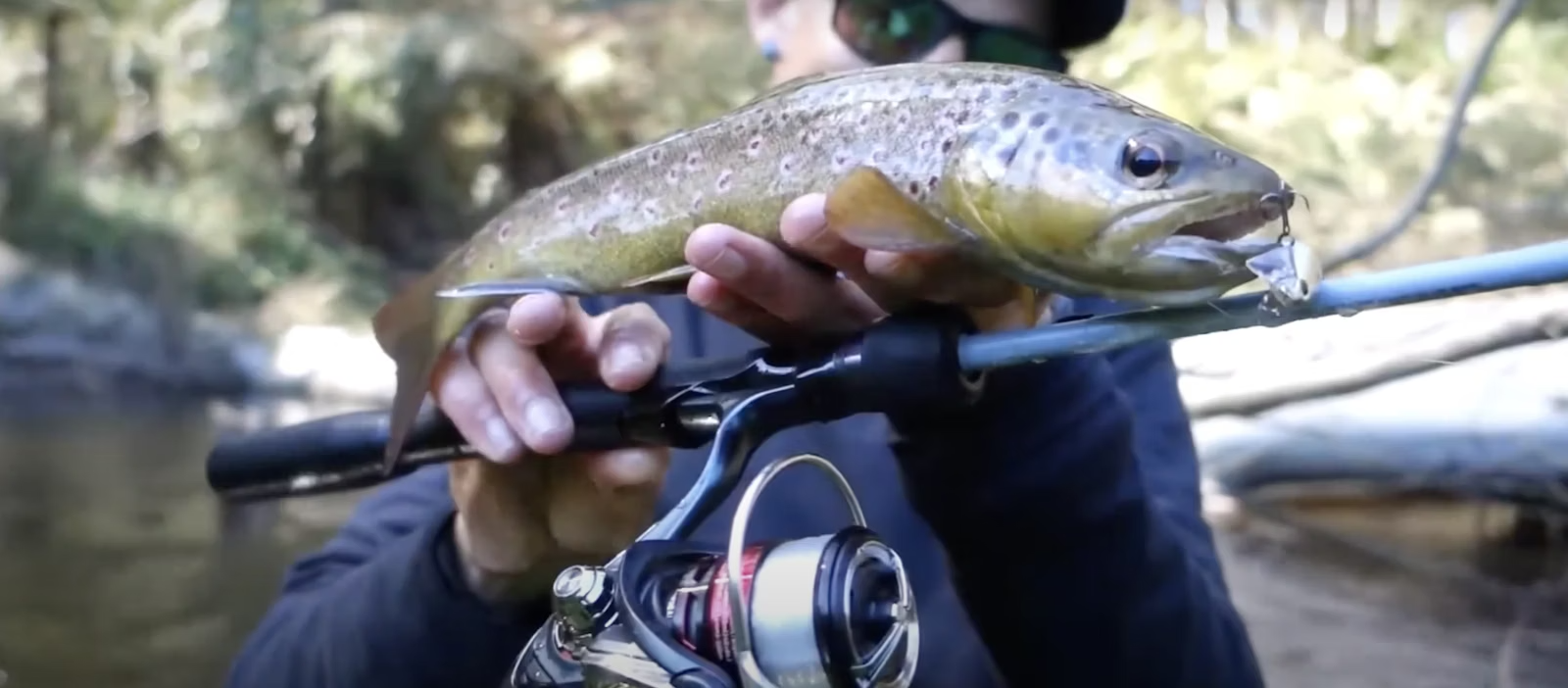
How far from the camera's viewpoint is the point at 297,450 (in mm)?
1121

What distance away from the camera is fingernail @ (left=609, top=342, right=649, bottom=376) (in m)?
0.94

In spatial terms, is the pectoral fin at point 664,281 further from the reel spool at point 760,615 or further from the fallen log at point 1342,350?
the fallen log at point 1342,350

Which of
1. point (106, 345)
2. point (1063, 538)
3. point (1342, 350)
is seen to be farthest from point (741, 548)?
point (106, 345)

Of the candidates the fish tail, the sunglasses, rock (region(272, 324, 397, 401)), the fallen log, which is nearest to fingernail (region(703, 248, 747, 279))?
the fish tail

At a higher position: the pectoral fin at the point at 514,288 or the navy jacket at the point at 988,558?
the pectoral fin at the point at 514,288

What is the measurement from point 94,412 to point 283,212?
195 inches

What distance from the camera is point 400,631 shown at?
1128mm

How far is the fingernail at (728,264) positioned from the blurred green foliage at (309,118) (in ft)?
30.9

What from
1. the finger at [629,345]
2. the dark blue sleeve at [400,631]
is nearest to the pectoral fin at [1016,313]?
the finger at [629,345]

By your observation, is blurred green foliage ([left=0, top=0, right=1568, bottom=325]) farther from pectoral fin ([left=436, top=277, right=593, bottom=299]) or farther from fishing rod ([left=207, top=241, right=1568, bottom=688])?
fishing rod ([left=207, top=241, right=1568, bottom=688])

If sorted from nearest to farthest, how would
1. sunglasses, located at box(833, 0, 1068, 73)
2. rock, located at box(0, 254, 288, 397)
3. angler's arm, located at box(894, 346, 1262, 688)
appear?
1. angler's arm, located at box(894, 346, 1262, 688)
2. sunglasses, located at box(833, 0, 1068, 73)
3. rock, located at box(0, 254, 288, 397)

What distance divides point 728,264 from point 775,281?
34 millimetres

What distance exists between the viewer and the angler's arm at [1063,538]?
931mm

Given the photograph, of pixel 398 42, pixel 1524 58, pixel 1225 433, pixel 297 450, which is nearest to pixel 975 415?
pixel 297 450
